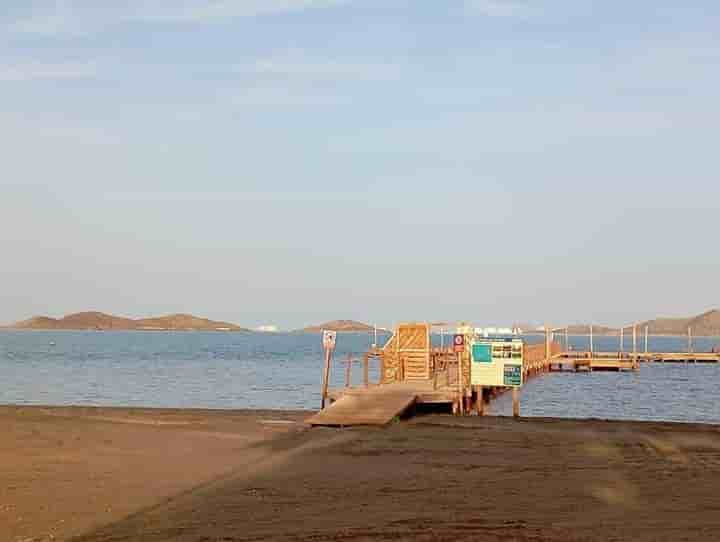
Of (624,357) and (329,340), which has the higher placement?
(624,357)

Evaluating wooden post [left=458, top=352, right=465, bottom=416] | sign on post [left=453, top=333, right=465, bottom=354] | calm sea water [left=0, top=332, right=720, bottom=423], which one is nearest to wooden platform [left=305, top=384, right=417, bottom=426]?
wooden post [left=458, top=352, right=465, bottom=416]

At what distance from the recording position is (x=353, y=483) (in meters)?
13.0

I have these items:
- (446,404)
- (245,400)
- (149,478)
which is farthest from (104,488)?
(245,400)

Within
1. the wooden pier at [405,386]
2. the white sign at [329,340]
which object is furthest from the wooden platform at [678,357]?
the white sign at [329,340]

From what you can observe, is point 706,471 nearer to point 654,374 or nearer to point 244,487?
point 244,487

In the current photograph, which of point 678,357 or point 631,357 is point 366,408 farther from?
point 678,357

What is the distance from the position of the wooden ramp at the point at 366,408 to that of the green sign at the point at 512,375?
93.0 inches

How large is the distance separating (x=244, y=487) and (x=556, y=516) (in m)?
3.97

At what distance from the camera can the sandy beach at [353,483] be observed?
9820 millimetres

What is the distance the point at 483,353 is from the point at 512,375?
1028mm

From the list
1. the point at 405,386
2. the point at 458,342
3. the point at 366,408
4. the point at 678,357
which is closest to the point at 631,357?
the point at 678,357

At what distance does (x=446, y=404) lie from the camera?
28656 mm

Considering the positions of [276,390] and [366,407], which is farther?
[276,390]

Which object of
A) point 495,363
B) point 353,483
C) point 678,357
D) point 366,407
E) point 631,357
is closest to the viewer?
point 353,483
